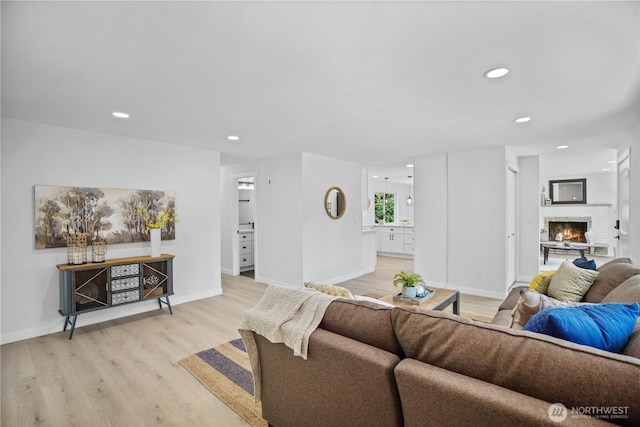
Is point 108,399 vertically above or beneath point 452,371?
beneath

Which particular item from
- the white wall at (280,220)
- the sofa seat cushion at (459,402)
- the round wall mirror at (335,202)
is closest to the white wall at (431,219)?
the round wall mirror at (335,202)

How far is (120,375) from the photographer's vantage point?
250 centimetres

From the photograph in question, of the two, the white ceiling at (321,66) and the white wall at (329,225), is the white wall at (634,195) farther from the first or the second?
the white wall at (329,225)

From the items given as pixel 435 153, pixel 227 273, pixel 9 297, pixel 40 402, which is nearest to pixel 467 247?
pixel 435 153

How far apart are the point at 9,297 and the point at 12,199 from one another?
100cm

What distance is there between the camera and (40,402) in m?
2.16

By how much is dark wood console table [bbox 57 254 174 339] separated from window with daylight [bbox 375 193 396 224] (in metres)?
7.31

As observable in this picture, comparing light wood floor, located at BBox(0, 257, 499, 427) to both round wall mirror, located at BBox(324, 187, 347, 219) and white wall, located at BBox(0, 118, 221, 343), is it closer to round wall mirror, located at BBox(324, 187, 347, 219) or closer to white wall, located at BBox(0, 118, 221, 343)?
white wall, located at BBox(0, 118, 221, 343)

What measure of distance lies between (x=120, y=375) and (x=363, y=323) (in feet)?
7.39

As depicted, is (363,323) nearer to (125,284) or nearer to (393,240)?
(125,284)

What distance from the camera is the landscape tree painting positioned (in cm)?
332

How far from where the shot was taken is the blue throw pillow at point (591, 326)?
1127 millimetres

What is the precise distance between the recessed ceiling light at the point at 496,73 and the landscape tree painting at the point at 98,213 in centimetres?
394

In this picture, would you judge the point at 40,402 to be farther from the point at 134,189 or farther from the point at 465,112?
the point at 465,112
